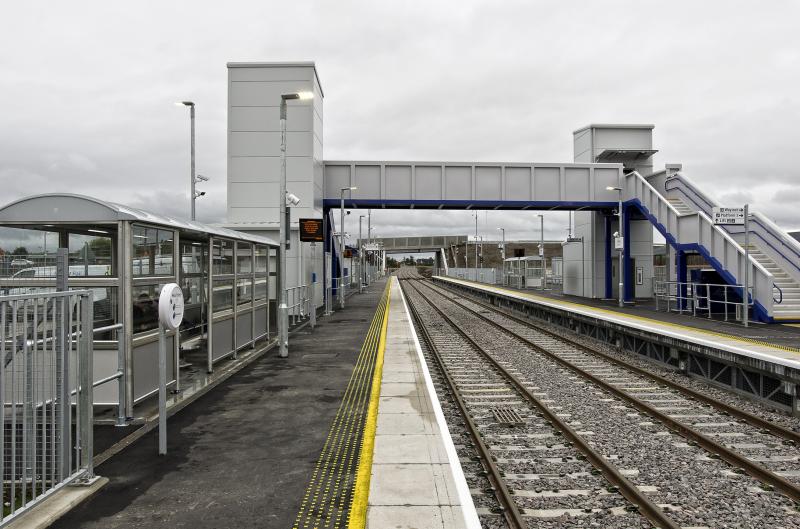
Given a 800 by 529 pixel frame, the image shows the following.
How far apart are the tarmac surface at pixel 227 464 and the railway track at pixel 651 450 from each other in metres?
2.54

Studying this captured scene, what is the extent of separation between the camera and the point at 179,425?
7652 mm

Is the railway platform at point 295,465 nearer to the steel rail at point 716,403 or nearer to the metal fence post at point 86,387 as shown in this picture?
the metal fence post at point 86,387

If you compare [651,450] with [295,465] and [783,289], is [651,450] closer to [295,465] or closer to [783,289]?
[295,465]

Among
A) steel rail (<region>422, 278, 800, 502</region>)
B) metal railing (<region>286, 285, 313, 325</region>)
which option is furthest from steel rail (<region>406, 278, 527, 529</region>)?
metal railing (<region>286, 285, 313, 325</region>)

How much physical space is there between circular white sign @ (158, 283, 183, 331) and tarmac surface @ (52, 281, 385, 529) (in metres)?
1.70

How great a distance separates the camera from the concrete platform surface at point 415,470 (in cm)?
459

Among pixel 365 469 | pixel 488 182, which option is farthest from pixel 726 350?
pixel 488 182

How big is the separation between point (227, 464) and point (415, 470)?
2.33 m

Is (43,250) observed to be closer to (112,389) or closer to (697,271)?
(112,389)

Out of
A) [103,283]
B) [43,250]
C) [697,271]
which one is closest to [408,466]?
[103,283]

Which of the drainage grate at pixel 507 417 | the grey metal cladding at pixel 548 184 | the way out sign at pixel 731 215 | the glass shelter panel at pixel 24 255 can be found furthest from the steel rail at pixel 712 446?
the grey metal cladding at pixel 548 184

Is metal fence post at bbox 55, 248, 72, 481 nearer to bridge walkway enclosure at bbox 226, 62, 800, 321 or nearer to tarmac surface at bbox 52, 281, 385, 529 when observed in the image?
tarmac surface at bbox 52, 281, 385, 529

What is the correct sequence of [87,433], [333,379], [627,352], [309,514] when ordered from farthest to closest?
[627,352] < [333,379] < [87,433] < [309,514]

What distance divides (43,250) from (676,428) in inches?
411
